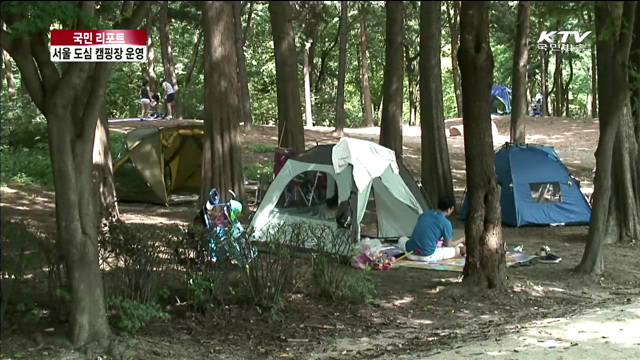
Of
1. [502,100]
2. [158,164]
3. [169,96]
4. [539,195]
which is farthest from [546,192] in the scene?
[502,100]

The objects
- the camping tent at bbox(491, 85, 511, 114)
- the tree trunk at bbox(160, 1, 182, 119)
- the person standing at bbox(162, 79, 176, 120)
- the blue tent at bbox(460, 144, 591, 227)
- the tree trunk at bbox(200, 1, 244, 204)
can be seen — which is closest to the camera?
the tree trunk at bbox(200, 1, 244, 204)

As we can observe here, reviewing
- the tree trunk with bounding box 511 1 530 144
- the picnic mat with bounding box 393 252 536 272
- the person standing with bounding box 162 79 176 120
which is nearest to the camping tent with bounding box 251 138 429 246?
the picnic mat with bounding box 393 252 536 272

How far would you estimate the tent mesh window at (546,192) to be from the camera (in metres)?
14.0

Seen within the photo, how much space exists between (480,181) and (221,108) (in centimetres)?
560

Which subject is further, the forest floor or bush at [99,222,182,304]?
bush at [99,222,182,304]

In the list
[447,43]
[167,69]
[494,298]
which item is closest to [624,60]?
[494,298]

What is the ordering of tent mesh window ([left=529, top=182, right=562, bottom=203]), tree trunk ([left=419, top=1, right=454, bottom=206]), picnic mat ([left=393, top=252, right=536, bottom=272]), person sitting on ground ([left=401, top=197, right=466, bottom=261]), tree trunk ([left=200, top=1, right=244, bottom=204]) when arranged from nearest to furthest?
1. picnic mat ([left=393, top=252, right=536, bottom=272])
2. person sitting on ground ([left=401, top=197, right=466, bottom=261])
3. tree trunk ([left=200, top=1, right=244, bottom=204])
4. tent mesh window ([left=529, top=182, right=562, bottom=203])
5. tree trunk ([left=419, top=1, right=454, bottom=206])

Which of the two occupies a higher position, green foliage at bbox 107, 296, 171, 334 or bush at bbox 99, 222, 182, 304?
bush at bbox 99, 222, 182, 304

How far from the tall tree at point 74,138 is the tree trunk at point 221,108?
21.8 feet

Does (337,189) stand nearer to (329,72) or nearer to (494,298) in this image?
(494,298)

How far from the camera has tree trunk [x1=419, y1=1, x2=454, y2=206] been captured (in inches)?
571

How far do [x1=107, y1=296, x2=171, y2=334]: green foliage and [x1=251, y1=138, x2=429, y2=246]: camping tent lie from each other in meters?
3.93

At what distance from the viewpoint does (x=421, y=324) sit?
27.0 ft

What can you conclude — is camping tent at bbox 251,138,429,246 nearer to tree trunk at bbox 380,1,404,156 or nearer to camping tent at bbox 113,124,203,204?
tree trunk at bbox 380,1,404,156
